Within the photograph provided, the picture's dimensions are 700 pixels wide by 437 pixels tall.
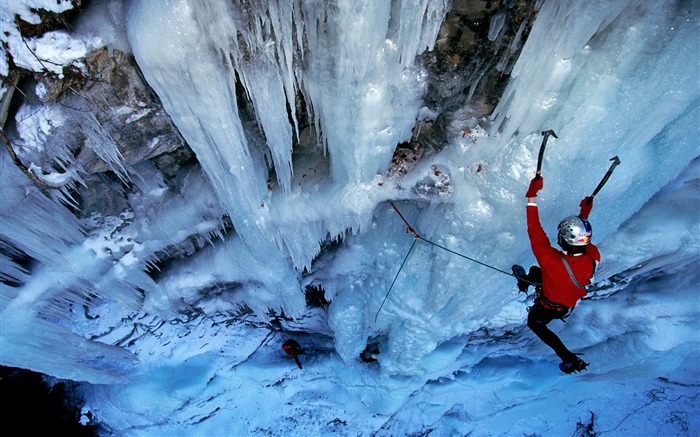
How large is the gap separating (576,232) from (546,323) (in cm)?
109

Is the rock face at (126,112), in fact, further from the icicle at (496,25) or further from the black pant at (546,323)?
the black pant at (546,323)

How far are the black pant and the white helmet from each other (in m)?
0.84

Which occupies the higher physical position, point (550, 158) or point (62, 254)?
point (62, 254)

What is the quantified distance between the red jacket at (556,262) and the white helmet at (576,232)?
110 millimetres

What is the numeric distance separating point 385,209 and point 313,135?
3.14 feet

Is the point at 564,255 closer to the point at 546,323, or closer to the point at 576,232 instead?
the point at 576,232

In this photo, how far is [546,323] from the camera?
3271mm

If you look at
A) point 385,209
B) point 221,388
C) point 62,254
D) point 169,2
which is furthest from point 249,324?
point 169,2

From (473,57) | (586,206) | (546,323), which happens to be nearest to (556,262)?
(586,206)

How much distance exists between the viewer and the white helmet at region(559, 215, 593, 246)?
250 cm

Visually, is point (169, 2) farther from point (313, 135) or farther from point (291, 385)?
point (291, 385)

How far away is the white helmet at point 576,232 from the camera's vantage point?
98.6 inches

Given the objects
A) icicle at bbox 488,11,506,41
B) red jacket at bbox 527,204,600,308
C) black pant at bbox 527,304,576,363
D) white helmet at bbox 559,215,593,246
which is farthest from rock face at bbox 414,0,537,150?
black pant at bbox 527,304,576,363

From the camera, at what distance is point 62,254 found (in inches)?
147
